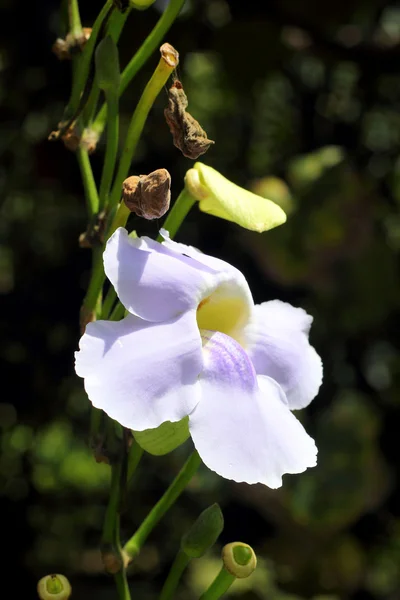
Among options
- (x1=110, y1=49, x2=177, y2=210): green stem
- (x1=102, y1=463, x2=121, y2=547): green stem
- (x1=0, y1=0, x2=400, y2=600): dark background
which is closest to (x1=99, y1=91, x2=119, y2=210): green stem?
(x1=110, y1=49, x2=177, y2=210): green stem

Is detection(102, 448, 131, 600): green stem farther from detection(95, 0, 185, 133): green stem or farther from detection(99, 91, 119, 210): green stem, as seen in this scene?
detection(95, 0, 185, 133): green stem

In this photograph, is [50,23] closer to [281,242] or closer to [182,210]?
[281,242]

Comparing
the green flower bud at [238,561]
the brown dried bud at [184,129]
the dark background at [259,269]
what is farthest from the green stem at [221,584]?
the dark background at [259,269]

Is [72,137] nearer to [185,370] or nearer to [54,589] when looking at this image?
[185,370]

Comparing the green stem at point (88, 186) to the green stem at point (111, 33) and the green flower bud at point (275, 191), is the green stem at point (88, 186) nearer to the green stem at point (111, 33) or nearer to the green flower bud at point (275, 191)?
the green stem at point (111, 33)

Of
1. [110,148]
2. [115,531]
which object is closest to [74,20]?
[110,148]
